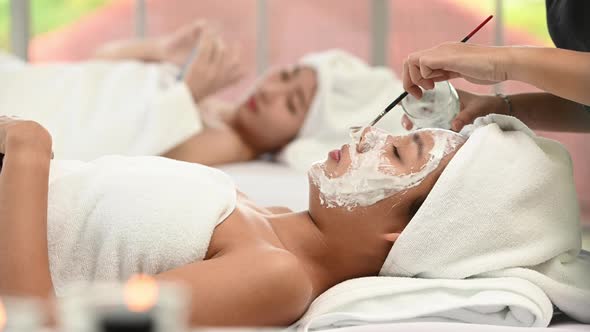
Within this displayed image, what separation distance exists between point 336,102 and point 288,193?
2.13 feet

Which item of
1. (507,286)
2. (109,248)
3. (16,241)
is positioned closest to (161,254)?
(109,248)

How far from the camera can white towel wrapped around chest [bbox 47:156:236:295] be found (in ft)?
3.75

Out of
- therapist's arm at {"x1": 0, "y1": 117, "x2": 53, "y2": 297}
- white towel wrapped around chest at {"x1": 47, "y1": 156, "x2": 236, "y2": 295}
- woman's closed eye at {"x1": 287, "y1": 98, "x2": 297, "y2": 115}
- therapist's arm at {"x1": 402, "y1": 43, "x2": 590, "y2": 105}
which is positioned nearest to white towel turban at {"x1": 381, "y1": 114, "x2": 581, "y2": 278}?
therapist's arm at {"x1": 402, "y1": 43, "x2": 590, "y2": 105}

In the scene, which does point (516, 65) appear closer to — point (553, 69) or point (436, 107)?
point (553, 69)

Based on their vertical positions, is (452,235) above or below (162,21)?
above

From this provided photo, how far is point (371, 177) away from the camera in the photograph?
1229 mm

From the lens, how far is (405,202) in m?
1.24

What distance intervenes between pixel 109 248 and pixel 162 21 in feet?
6.95

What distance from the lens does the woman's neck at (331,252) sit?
126cm

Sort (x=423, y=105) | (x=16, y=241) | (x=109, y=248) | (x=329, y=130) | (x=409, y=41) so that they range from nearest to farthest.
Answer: (x=16, y=241) → (x=109, y=248) → (x=423, y=105) → (x=329, y=130) → (x=409, y=41)

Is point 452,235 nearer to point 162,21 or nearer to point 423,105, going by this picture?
point 423,105

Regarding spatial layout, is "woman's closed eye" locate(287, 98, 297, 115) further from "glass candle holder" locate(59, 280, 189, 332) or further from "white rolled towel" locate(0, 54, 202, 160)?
"glass candle holder" locate(59, 280, 189, 332)

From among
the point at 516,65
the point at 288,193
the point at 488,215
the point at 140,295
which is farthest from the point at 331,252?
the point at 140,295

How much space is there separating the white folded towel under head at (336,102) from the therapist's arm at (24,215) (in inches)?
49.2
